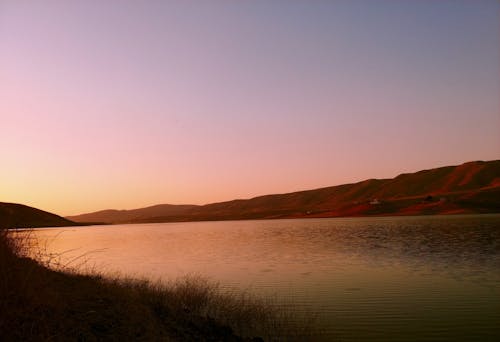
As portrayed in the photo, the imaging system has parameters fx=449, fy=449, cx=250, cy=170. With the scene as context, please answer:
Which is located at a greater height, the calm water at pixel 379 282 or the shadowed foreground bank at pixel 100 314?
the shadowed foreground bank at pixel 100 314

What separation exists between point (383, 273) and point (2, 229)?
69.5 ft

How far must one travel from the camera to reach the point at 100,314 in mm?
10867

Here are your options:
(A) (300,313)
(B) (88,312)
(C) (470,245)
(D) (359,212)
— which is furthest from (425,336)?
(D) (359,212)

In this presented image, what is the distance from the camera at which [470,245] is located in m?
38.9

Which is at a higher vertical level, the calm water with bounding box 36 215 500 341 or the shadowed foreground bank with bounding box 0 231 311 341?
the shadowed foreground bank with bounding box 0 231 311 341

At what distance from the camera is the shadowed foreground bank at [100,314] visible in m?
8.79

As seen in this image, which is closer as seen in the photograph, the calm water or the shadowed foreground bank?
the shadowed foreground bank

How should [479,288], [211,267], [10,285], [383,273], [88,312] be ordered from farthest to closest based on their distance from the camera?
[211,267], [383,273], [479,288], [88,312], [10,285]

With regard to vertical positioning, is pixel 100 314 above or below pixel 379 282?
above

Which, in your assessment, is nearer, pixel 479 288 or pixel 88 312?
pixel 88 312

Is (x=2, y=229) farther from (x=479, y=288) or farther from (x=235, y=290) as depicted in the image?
(x=479, y=288)

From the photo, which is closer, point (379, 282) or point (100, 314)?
point (100, 314)

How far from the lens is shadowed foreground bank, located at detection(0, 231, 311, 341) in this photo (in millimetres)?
8789

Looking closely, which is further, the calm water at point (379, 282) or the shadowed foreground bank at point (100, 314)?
the calm water at point (379, 282)
